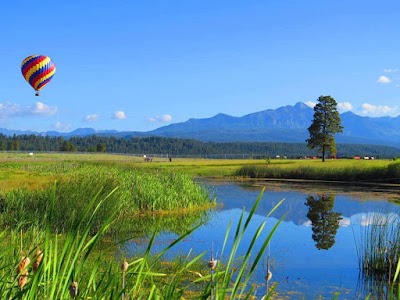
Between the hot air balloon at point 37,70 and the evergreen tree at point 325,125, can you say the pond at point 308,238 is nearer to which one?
the hot air balloon at point 37,70

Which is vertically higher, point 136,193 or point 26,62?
point 26,62

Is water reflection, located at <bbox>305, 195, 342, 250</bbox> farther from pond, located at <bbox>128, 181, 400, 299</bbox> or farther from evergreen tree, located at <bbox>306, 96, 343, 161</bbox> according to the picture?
evergreen tree, located at <bbox>306, 96, 343, 161</bbox>

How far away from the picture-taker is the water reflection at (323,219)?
20.1 meters

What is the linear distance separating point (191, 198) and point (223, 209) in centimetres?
217

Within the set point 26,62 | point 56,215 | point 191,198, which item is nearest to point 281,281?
point 56,215

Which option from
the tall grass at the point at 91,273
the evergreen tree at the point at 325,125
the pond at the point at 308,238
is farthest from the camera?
the evergreen tree at the point at 325,125

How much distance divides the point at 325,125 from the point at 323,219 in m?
50.0

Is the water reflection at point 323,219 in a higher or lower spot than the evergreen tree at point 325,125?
lower

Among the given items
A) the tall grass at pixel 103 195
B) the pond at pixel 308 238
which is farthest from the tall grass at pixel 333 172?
the tall grass at pixel 103 195

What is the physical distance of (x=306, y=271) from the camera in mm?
14664

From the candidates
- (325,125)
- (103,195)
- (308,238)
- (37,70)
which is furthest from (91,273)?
(325,125)

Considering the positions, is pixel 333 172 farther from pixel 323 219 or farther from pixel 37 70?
pixel 37 70

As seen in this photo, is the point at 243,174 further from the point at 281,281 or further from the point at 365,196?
the point at 281,281

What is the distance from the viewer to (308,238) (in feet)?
68.1
